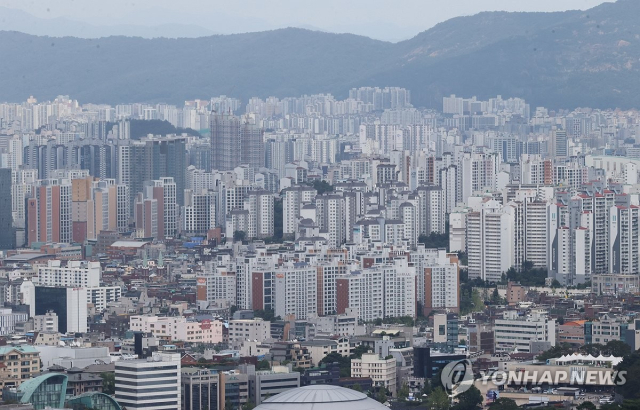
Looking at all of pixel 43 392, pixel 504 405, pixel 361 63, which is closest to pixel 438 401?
pixel 504 405

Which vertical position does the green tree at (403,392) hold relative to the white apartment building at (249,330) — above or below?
below

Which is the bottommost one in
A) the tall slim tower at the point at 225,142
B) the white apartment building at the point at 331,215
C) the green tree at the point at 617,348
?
the green tree at the point at 617,348

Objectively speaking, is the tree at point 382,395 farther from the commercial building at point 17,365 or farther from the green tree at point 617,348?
the commercial building at point 17,365

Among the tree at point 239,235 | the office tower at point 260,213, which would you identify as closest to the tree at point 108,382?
the tree at point 239,235

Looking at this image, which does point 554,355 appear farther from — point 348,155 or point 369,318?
point 348,155

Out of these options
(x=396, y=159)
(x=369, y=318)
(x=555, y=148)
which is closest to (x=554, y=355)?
(x=369, y=318)

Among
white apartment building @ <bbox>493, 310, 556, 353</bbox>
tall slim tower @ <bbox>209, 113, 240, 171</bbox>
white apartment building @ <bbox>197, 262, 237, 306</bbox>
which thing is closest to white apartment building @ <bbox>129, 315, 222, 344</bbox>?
white apartment building @ <bbox>197, 262, 237, 306</bbox>
